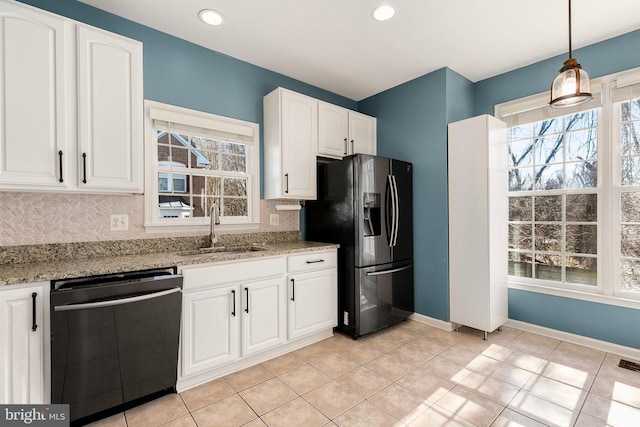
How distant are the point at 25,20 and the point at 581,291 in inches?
182

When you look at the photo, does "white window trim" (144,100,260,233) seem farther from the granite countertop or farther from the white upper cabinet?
the white upper cabinet

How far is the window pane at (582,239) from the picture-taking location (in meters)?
2.77

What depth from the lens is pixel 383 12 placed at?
2.25 metres

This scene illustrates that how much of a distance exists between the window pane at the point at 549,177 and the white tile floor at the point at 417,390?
1.50 meters

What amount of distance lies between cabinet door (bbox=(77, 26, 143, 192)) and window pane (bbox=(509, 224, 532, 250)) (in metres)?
3.58

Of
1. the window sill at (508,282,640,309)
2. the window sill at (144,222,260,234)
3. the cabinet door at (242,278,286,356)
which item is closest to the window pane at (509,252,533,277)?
the window sill at (508,282,640,309)

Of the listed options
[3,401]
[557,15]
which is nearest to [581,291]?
[557,15]

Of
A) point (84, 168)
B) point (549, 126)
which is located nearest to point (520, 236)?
point (549, 126)

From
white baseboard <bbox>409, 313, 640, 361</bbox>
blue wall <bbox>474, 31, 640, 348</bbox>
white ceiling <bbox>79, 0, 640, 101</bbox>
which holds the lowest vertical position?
white baseboard <bbox>409, 313, 640, 361</bbox>

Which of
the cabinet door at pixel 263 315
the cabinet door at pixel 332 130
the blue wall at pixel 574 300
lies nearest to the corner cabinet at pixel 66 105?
the cabinet door at pixel 263 315

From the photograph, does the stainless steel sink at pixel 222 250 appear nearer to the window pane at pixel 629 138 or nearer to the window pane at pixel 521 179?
the window pane at pixel 521 179

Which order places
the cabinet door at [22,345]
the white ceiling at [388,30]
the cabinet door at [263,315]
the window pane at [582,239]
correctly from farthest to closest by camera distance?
the window pane at [582,239] < the cabinet door at [263,315] < the white ceiling at [388,30] < the cabinet door at [22,345]

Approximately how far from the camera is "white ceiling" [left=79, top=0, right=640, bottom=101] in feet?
7.20

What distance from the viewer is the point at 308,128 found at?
312cm
